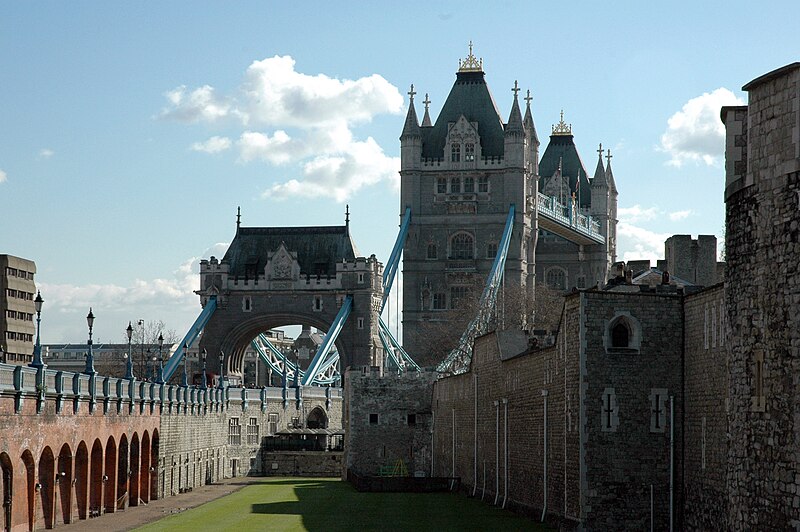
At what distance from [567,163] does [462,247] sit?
3790 cm

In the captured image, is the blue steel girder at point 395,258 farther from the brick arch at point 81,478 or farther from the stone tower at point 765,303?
the stone tower at point 765,303

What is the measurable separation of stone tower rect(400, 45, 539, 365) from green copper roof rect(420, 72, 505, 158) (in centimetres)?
8

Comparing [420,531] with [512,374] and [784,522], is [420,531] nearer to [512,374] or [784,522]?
[512,374]

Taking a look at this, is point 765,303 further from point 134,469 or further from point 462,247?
point 462,247

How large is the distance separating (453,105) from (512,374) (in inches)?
3541

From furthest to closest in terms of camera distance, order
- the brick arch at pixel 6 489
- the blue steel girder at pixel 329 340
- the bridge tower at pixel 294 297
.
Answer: the bridge tower at pixel 294 297, the blue steel girder at pixel 329 340, the brick arch at pixel 6 489

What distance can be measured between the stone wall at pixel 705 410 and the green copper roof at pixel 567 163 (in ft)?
427

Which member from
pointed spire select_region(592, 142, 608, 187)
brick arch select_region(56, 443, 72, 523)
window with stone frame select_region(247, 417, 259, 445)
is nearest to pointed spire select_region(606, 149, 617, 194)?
pointed spire select_region(592, 142, 608, 187)

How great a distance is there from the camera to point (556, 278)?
6127 inches

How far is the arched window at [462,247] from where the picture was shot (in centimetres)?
13262

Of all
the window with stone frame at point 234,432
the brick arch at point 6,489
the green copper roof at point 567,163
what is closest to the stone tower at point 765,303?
the brick arch at point 6,489

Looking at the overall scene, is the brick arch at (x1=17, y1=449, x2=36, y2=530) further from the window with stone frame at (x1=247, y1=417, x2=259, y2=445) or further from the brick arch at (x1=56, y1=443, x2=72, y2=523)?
the window with stone frame at (x1=247, y1=417, x2=259, y2=445)

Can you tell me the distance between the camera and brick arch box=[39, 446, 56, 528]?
141 feet

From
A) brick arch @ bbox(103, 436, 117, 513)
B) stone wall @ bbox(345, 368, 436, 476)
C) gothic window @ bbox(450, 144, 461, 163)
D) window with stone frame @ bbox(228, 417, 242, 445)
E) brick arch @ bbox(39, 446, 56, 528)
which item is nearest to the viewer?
brick arch @ bbox(39, 446, 56, 528)
